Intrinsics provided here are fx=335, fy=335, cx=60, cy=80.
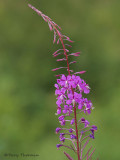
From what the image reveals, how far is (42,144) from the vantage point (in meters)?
5.20

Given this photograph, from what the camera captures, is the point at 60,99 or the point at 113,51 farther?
the point at 113,51

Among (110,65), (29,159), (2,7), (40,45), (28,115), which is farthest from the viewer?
(2,7)

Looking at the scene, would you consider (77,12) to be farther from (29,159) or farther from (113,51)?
(29,159)

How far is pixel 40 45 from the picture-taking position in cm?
808

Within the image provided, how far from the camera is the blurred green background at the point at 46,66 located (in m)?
A: 5.26

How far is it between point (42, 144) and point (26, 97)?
1641mm

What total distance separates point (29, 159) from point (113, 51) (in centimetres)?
403

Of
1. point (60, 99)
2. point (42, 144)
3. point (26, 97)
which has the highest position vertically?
point (26, 97)

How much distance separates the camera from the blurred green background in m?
5.26

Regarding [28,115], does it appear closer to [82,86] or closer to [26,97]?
[26,97]

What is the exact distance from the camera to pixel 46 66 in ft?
25.7

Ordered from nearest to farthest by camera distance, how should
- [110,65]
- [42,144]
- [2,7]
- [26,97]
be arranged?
[42,144], [26,97], [110,65], [2,7]

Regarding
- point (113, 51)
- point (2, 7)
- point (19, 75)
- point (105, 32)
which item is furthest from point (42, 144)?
point (2, 7)

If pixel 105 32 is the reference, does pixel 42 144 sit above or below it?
below
